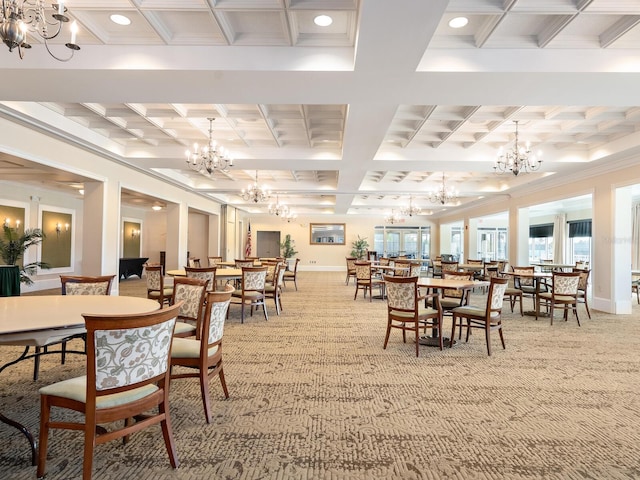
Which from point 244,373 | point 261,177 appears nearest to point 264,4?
point 244,373

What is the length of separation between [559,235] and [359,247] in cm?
882

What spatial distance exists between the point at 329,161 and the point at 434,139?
6.73 ft

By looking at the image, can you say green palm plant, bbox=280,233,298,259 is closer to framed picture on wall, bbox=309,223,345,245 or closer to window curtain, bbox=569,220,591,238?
framed picture on wall, bbox=309,223,345,245

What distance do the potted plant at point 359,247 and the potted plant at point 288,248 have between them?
3.04 meters

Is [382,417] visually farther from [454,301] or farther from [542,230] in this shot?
[542,230]

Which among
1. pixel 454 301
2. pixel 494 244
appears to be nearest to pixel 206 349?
pixel 454 301

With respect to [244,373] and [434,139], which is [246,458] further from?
[434,139]

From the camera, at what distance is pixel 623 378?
362cm

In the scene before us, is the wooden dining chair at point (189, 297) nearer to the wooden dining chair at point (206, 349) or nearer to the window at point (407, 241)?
the wooden dining chair at point (206, 349)

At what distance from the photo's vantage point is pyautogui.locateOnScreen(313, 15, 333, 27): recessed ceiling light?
327 cm

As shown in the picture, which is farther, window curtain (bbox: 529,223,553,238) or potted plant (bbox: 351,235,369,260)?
potted plant (bbox: 351,235,369,260)

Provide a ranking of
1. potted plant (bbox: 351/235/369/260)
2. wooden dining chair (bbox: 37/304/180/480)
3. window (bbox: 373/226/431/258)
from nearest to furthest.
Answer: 1. wooden dining chair (bbox: 37/304/180/480)
2. potted plant (bbox: 351/235/369/260)
3. window (bbox: 373/226/431/258)

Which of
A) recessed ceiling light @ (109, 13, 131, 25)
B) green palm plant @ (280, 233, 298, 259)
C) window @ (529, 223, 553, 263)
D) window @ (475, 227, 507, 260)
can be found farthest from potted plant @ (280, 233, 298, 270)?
recessed ceiling light @ (109, 13, 131, 25)

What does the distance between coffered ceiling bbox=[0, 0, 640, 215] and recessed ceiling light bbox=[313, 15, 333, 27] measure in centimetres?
5
